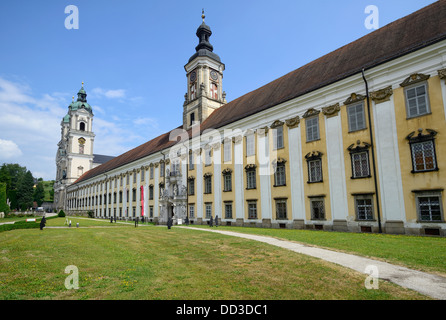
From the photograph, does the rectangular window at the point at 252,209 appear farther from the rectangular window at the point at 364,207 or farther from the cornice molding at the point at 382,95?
the cornice molding at the point at 382,95

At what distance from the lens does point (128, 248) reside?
45.8 feet

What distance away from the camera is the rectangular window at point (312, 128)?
23.6 m

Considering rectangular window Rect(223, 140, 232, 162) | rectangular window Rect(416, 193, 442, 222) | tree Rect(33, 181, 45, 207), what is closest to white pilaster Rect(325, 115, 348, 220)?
rectangular window Rect(416, 193, 442, 222)

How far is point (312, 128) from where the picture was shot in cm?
2400

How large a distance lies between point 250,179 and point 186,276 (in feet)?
70.5

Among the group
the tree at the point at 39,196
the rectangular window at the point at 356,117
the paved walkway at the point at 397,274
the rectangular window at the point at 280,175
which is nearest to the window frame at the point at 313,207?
the rectangular window at the point at 280,175

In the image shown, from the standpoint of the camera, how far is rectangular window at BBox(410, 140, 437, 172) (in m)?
17.1

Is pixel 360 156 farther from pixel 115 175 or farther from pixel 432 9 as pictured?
pixel 115 175

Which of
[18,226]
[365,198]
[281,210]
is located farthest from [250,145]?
[18,226]

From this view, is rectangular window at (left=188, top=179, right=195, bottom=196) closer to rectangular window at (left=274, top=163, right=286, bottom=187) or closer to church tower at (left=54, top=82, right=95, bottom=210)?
rectangular window at (left=274, top=163, right=286, bottom=187)

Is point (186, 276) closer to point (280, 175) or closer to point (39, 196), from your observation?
point (280, 175)

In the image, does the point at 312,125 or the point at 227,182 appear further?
the point at 227,182

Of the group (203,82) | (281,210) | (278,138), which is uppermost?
(203,82)

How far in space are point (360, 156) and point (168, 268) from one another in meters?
17.0
